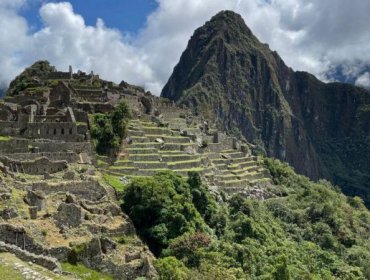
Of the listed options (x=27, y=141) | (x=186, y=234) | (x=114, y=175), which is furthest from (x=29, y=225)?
(x=114, y=175)

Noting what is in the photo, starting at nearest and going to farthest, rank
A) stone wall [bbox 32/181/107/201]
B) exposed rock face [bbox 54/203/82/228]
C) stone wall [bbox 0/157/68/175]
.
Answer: exposed rock face [bbox 54/203/82/228] → stone wall [bbox 32/181/107/201] → stone wall [bbox 0/157/68/175]

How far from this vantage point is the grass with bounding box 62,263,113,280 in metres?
23.7

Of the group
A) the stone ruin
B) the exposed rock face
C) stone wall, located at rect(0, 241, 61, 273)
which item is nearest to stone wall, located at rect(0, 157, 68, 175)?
the stone ruin

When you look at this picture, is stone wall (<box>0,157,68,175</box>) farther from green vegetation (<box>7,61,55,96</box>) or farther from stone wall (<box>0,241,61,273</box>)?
green vegetation (<box>7,61,55,96</box>)

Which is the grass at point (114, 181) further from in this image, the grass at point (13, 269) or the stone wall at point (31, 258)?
the grass at point (13, 269)

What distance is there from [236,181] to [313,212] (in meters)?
10.1

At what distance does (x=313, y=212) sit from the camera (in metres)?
63.0

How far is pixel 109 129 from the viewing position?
146ft

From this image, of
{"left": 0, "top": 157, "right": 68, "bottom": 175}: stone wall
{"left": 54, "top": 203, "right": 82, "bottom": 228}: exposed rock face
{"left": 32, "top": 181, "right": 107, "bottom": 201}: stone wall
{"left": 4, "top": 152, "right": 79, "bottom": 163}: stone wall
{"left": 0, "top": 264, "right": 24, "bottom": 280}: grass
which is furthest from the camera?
{"left": 4, "top": 152, "right": 79, "bottom": 163}: stone wall

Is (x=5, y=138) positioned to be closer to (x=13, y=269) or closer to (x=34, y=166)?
(x=34, y=166)

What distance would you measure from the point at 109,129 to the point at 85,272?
21.6m

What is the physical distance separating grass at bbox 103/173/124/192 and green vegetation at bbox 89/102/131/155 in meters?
3.54

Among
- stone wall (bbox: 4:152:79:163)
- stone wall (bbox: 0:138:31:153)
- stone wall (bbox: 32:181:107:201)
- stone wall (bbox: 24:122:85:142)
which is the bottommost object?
stone wall (bbox: 32:181:107:201)

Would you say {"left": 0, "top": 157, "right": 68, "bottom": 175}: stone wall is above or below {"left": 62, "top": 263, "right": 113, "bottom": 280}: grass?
above
